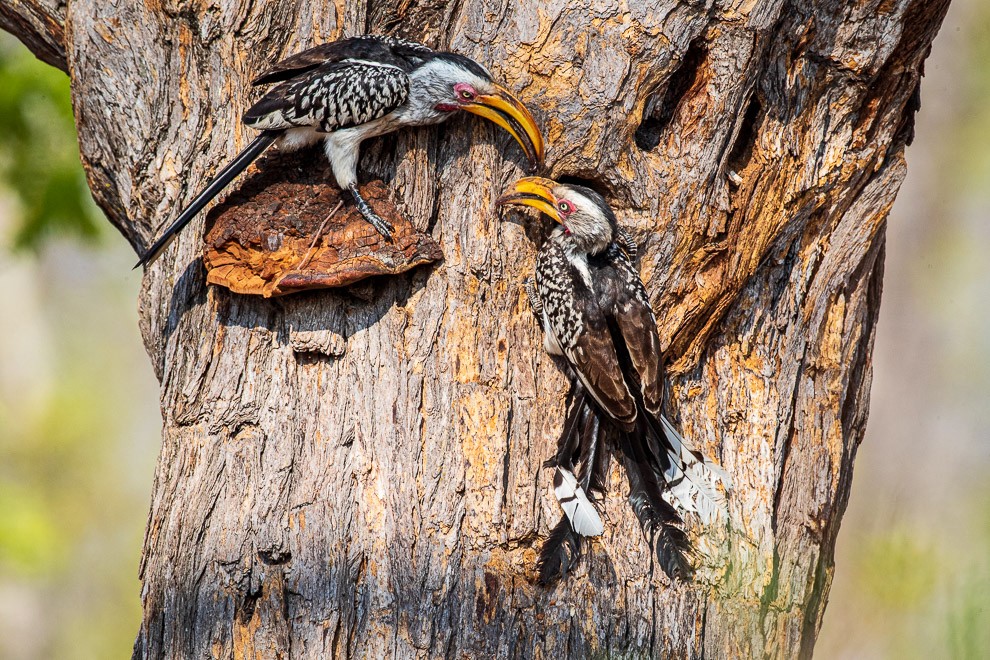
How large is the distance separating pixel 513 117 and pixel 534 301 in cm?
65

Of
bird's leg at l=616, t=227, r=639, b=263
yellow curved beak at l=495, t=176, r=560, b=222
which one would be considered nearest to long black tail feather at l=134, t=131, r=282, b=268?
yellow curved beak at l=495, t=176, r=560, b=222

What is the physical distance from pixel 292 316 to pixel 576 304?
1.02m

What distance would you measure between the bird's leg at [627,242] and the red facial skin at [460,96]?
0.71m

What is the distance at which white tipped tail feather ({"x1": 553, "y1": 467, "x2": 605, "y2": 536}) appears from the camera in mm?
3094

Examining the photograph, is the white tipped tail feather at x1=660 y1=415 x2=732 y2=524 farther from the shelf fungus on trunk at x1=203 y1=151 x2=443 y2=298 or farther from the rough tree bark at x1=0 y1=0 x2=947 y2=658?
the shelf fungus on trunk at x1=203 y1=151 x2=443 y2=298

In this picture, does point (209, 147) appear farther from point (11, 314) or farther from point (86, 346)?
point (86, 346)

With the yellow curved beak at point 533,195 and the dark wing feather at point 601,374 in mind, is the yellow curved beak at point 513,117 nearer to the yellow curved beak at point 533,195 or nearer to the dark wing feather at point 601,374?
the yellow curved beak at point 533,195

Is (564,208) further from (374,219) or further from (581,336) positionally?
(374,219)

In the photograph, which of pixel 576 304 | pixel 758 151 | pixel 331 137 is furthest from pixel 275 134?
pixel 758 151

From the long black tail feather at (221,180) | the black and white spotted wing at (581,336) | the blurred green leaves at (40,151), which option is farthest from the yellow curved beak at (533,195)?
the blurred green leaves at (40,151)

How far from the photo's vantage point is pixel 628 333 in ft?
11.2

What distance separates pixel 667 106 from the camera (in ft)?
11.3

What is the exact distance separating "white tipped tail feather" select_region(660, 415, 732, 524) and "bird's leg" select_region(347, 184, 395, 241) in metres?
1.21

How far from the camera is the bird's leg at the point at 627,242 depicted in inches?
132
